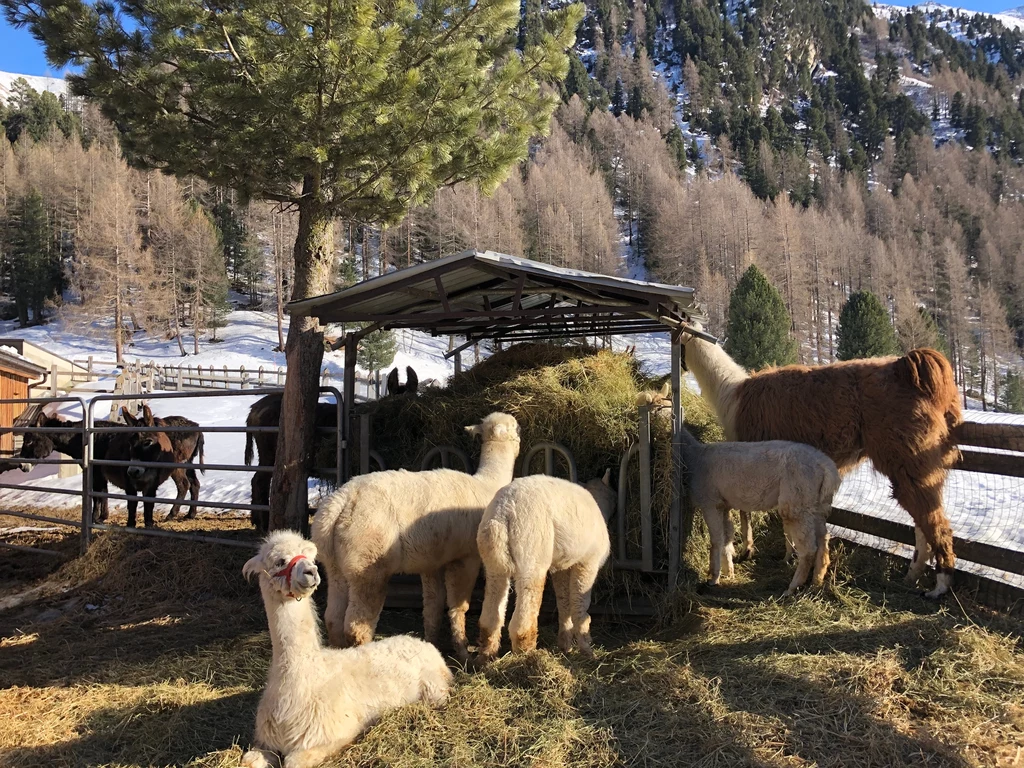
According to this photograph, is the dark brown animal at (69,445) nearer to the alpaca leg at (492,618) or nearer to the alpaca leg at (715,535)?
Answer: the alpaca leg at (492,618)

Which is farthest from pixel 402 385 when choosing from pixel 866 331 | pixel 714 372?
pixel 866 331

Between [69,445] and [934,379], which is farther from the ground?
[934,379]

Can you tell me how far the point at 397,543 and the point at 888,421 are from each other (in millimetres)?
4078

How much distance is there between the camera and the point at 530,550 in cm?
411

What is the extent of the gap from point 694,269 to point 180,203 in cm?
4055

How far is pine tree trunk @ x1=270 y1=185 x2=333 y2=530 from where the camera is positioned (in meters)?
6.62

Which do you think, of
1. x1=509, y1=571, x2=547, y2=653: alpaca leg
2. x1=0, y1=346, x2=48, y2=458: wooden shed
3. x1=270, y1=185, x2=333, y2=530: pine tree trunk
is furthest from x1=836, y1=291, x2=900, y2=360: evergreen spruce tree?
x1=0, y1=346, x2=48, y2=458: wooden shed

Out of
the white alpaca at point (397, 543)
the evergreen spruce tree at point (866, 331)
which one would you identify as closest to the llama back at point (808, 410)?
the white alpaca at point (397, 543)

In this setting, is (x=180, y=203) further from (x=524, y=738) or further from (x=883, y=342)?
(x=524, y=738)

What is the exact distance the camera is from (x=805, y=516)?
524 centimetres

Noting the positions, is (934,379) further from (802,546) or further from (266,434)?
(266,434)

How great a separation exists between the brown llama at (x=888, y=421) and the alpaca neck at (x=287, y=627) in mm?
4572

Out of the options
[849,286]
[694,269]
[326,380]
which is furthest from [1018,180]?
[326,380]

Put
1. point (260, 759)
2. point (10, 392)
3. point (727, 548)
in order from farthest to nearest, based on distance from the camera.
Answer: point (10, 392) → point (727, 548) → point (260, 759)
